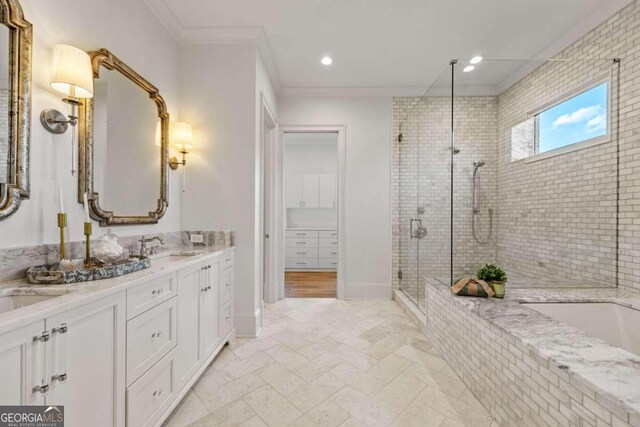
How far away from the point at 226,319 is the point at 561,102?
11.7ft

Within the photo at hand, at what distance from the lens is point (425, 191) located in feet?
10.3

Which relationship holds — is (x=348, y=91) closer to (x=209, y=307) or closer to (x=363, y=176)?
(x=363, y=176)

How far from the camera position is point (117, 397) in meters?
1.10

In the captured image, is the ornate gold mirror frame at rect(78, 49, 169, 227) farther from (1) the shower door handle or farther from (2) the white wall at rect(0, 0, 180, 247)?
(1) the shower door handle

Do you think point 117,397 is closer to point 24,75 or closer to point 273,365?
point 273,365

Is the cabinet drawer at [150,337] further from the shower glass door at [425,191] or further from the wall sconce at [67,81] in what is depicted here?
the shower glass door at [425,191]

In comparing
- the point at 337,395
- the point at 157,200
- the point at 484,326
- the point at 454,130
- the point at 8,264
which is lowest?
the point at 337,395

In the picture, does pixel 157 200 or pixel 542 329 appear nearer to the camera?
pixel 542 329

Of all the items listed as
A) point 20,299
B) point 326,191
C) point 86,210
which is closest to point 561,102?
point 86,210

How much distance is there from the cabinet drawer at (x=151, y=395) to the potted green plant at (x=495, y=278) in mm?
2101

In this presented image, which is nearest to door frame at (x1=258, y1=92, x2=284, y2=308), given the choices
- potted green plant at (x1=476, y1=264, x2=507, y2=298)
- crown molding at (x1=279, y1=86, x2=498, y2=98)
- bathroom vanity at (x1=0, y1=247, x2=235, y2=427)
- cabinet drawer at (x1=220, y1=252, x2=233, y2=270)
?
crown molding at (x1=279, y1=86, x2=498, y2=98)

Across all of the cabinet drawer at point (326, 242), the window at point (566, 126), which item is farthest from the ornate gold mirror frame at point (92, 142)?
the cabinet drawer at point (326, 242)

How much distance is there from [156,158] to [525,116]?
3.56 meters

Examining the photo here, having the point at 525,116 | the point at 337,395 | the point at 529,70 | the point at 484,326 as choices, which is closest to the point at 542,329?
the point at 484,326
